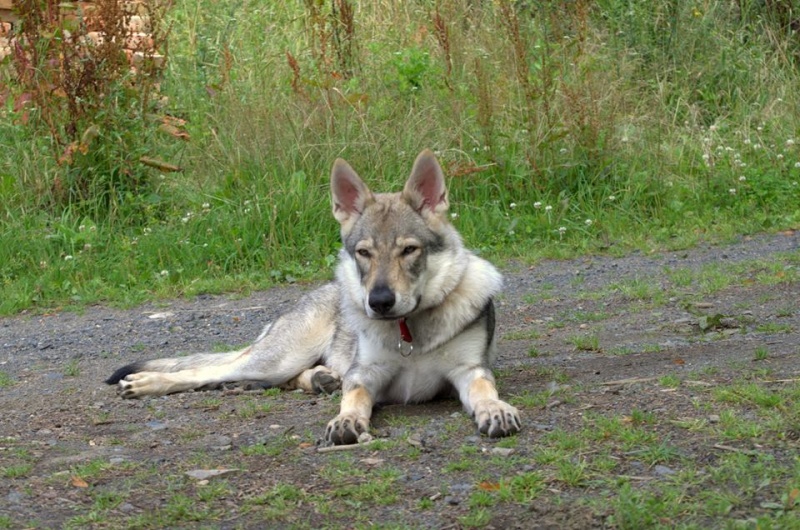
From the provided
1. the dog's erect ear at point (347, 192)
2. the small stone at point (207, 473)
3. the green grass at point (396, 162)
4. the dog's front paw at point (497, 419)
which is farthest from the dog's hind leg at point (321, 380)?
the green grass at point (396, 162)

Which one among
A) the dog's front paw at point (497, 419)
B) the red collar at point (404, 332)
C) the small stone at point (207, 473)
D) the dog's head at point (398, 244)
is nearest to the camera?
the small stone at point (207, 473)

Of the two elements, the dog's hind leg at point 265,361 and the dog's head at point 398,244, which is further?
the dog's hind leg at point 265,361

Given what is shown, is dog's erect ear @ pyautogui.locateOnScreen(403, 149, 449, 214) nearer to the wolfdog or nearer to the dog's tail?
the wolfdog

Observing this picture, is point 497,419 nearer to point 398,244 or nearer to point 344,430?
point 344,430

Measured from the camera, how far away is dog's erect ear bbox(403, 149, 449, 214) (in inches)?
205

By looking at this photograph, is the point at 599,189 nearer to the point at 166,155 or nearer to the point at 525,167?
the point at 525,167

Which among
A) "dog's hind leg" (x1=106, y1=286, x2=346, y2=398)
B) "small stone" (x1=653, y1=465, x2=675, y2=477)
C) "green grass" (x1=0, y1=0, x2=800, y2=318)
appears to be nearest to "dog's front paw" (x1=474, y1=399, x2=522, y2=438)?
"small stone" (x1=653, y1=465, x2=675, y2=477)

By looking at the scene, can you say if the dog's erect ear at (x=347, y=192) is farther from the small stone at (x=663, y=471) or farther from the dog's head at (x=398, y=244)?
the small stone at (x=663, y=471)

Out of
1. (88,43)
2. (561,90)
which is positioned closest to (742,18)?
(561,90)

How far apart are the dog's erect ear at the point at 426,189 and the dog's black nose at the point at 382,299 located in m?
0.67

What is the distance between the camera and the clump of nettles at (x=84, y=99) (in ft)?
29.8

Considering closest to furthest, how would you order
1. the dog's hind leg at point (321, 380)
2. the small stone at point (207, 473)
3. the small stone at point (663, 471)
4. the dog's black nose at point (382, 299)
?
the small stone at point (663, 471), the small stone at point (207, 473), the dog's black nose at point (382, 299), the dog's hind leg at point (321, 380)

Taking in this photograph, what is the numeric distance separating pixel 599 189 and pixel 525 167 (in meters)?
0.69

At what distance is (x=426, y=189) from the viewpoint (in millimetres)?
5258
